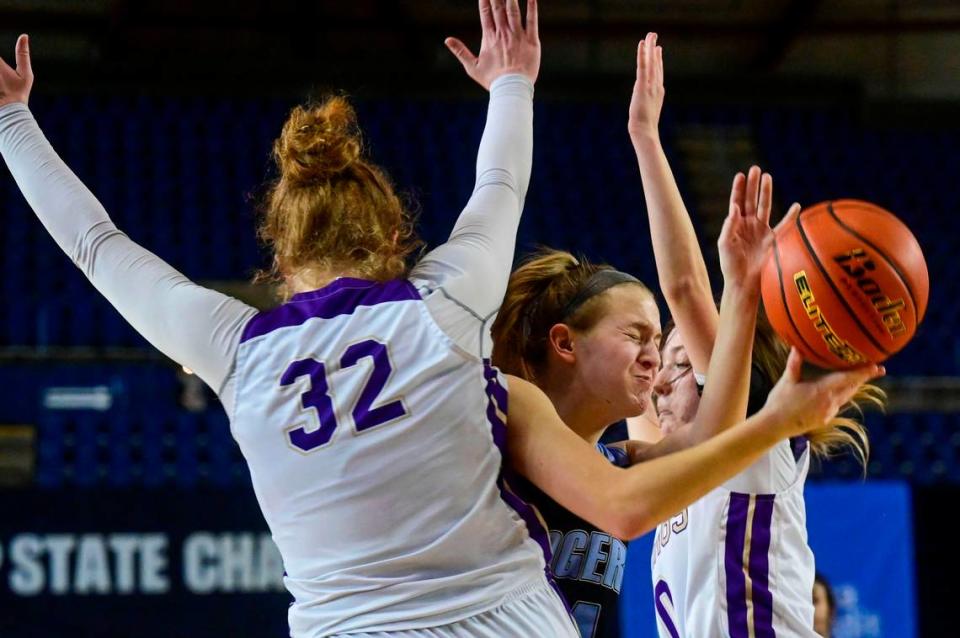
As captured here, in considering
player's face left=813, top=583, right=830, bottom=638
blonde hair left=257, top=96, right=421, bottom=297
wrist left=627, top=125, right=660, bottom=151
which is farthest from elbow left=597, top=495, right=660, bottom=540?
player's face left=813, top=583, right=830, bottom=638

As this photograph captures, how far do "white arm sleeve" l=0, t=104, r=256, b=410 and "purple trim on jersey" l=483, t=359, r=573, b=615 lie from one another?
0.43 meters

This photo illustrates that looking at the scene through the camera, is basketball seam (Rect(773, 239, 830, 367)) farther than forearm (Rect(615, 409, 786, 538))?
Yes

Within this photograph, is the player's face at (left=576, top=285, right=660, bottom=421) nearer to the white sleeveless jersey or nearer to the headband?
the headband

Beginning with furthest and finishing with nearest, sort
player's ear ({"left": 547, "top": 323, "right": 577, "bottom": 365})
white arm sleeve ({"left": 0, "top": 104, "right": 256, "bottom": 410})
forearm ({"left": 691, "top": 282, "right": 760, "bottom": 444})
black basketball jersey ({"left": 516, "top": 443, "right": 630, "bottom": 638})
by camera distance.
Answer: player's ear ({"left": 547, "top": 323, "right": 577, "bottom": 365}) < black basketball jersey ({"left": 516, "top": 443, "right": 630, "bottom": 638}) < forearm ({"left": 691, "top": 282, "right": 760, "bottom": 444}) < white arm sleeve ({"left": 0, "top": 104, "right": 256, "bottom": 410})

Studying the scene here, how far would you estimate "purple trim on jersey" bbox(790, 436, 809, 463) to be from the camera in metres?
2.90

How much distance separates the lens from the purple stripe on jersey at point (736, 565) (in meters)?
2.77

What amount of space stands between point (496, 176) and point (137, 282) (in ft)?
2.13

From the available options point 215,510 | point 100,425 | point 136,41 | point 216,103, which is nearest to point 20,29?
point 136,41

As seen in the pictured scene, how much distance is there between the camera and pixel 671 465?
72.8 inches

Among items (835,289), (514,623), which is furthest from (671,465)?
(835,289)

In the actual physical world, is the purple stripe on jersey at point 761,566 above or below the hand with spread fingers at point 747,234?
below

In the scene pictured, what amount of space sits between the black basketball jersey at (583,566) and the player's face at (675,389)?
526 mm

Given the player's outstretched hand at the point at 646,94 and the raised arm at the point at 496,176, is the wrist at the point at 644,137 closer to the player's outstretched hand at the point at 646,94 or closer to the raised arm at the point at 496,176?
the player's outstretched hand at the point at 646,94

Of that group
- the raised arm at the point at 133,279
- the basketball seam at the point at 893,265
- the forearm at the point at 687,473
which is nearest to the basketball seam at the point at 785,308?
the basketball seam at the point at 893,265
